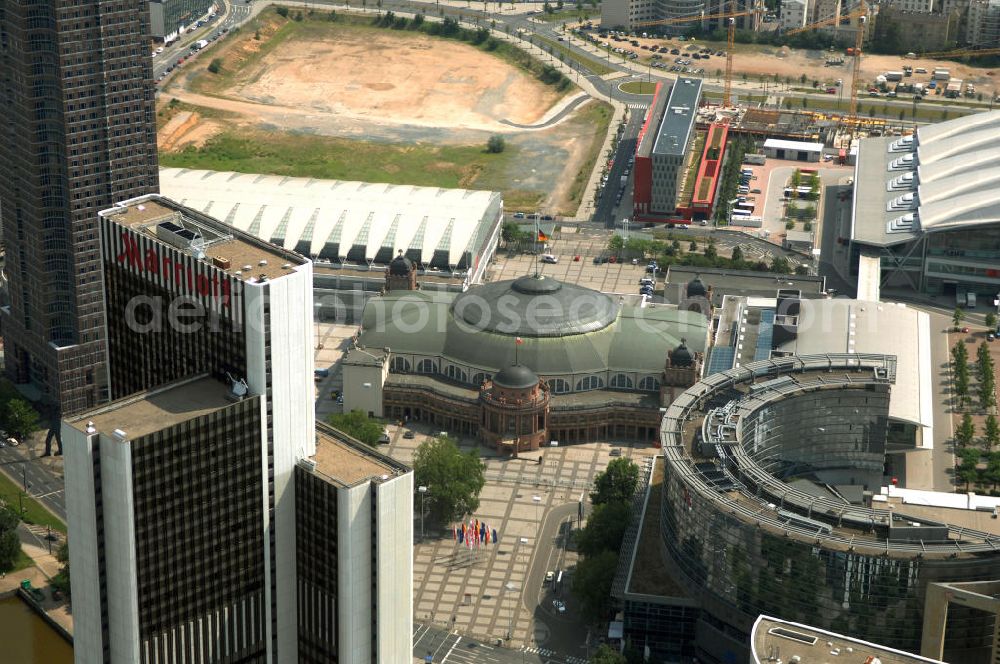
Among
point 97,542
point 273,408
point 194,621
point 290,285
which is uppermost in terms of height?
point 290,285

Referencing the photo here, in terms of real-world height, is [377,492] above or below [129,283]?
below

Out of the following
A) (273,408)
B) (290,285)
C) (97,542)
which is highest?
(290,285)

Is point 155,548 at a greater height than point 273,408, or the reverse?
point 273,408

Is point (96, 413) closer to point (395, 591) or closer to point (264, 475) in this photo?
point (264, 475)

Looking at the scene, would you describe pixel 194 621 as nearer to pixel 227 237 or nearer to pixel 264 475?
pixel 264 475

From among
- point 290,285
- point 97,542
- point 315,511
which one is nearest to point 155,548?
point 97,542

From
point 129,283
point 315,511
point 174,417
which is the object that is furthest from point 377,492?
point 129,283

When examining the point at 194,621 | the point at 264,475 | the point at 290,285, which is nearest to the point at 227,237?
the point at 290,285

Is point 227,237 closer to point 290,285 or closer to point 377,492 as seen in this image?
point 290,285

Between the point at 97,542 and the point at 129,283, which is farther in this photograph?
the point at 129,283
